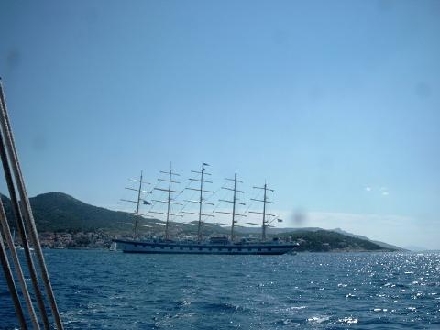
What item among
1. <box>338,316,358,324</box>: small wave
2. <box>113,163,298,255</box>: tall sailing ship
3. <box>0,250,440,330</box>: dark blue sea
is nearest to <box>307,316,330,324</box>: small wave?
<box>0,250,440,330</box>: dark blue sea

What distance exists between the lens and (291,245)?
13575 cm

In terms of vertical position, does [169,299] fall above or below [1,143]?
below

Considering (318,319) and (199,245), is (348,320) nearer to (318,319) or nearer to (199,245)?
(318,319)

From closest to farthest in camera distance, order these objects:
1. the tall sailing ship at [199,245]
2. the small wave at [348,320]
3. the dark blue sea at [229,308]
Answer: the dark blue sea at [229,308] → the small wave at [348,320] → the tall sailing ship at [199,245]

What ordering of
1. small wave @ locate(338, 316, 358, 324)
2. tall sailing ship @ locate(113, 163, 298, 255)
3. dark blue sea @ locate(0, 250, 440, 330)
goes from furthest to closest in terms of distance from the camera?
1. tall sailing ship @ locate(113, 163, 298, 255)
2. small wave @ locate(338, 316, 358, 324)
3. dark blue sea @ locate(0, 250, 440, 330)

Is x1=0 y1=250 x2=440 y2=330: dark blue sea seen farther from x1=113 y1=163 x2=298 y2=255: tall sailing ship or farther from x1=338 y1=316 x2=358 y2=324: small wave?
x1=113 y1=163 x2=298 y2=255: tall sailing ship

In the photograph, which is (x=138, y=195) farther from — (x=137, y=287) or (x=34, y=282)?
(x=34, y=282)

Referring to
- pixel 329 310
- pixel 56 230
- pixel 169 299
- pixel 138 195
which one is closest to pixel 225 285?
pixel 169 299

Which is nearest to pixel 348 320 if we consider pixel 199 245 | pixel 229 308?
pixel 229 308

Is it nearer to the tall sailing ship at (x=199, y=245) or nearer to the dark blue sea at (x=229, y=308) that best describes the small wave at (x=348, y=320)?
the dark blue sea at (x=229, y=308)

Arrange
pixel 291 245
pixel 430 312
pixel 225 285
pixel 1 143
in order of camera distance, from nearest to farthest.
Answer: pixel 1 143, pixel 430 312, pixel 225 285, pixel 291 245

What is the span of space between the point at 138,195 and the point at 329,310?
114 meters

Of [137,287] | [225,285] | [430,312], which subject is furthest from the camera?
[225,285]

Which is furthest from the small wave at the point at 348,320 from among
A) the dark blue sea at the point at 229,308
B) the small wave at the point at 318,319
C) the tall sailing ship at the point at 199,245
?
the tall sailing ship at the point at 199,245
